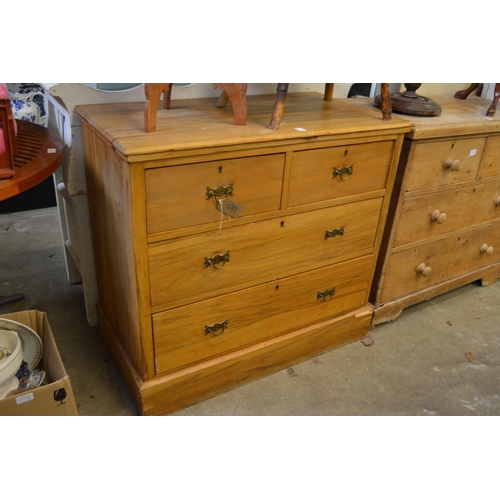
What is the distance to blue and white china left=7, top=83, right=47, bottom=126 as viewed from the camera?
3100 millimetres

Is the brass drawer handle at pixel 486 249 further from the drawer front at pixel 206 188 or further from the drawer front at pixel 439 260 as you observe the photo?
the drawer front at pixel 206 188

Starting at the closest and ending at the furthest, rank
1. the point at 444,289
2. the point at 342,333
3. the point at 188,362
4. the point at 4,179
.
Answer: the point at 4,179, the point at 188,362, the point at 342,333, the point at 444,289

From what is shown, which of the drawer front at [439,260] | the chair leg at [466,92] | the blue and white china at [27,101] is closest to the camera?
the drawer front at [439,260]

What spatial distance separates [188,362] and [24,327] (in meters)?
0.62

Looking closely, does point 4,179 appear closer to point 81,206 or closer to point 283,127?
point 81,206

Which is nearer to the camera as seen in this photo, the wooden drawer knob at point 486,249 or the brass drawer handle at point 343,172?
the brass drawer handle at point 343,172

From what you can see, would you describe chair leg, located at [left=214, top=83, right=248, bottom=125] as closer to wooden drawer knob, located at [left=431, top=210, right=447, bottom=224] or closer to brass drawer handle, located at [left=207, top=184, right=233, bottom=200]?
brass drawer handle, located at [left=207, top=184, right=233, bottom=200]

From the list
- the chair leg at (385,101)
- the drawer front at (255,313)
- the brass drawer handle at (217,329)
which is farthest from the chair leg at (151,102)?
the chair leg at (385,101)

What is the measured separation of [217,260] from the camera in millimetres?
1641

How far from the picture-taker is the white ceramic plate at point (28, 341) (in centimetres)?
172

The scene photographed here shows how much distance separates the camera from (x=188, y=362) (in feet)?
5.84

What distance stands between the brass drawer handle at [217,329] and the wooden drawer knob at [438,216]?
3.66 ft

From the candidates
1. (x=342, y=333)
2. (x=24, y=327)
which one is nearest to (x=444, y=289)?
(x=342, y=333)

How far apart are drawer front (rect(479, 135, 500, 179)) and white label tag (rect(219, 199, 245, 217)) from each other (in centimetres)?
132
